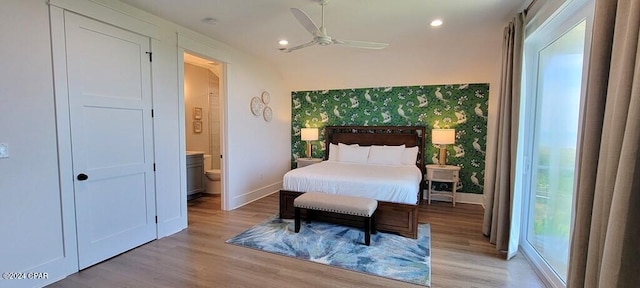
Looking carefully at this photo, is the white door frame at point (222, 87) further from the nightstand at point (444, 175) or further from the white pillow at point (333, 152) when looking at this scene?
the nightstand at point (444, 175)

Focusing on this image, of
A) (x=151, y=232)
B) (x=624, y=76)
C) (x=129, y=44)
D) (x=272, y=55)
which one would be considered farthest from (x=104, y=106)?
(x=624, y=76)

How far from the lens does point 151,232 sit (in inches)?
133

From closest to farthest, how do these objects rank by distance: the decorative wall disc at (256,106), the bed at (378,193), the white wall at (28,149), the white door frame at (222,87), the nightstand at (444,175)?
the white wall at (28,149) → the bed at (378,193) → the white door frame at (222,87) → the nightstand at (444,175) → the decorative wall disc at (256,106)

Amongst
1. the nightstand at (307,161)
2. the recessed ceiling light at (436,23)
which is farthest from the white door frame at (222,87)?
the recessed ceiling light at (436,23)

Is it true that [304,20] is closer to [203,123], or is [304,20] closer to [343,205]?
[343,205]

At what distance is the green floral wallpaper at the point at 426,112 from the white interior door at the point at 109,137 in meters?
3.70

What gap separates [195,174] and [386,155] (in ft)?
12.4

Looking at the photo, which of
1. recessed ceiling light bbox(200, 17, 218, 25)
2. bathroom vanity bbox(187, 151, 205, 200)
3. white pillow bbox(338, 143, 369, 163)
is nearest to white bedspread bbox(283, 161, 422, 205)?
white pillow bbox(338, 143, 369, 163)

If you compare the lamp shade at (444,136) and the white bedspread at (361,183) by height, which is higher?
the lamp shade at (444,136)

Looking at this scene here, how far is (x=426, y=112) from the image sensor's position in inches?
214

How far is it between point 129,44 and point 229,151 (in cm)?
200

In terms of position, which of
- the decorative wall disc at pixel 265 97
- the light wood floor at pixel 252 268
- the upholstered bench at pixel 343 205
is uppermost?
the decorative wall disc at pixel 265 97

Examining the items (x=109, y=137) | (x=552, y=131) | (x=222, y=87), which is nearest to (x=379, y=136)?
Result: (x=222, y=87)

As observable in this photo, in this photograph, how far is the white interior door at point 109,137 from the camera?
2654mm
